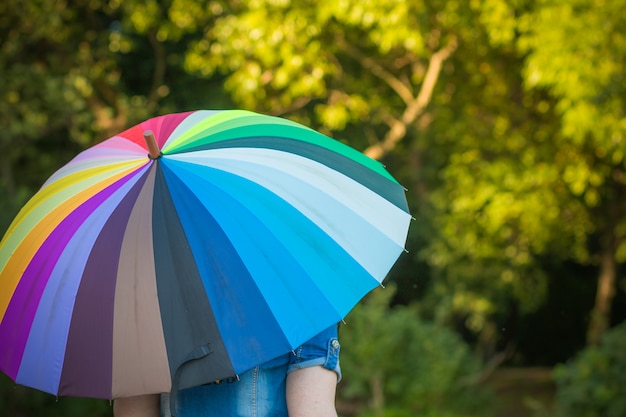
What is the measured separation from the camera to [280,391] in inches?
70.2

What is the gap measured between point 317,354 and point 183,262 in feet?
1.07

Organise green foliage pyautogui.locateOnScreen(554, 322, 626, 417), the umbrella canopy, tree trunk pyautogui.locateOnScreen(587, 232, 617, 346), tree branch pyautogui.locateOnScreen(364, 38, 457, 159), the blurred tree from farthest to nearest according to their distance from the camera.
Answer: tree trunk pyautogui.locateOnScreen(587, 232, 617, 346), tree branch pyautogui.locateOnScreen(364, 38, 457, 159), the blurred tree, green foliage pyautogui.locateOnScreen(554, 322, 626, 417), the umbrella canopy

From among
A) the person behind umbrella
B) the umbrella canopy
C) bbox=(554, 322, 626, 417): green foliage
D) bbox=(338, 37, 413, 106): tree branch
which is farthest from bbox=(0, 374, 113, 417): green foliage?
bbox=(338, 37, 413, 106): tree branch

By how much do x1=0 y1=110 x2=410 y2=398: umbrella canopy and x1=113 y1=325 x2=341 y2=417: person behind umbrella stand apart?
7 cm

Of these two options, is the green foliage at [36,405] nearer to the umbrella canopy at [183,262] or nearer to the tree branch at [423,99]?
the umbrella canopy at [183,262]

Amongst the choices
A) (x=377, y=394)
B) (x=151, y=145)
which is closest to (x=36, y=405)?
(x=377, y=394)

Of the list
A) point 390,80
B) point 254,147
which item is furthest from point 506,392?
point 254,147

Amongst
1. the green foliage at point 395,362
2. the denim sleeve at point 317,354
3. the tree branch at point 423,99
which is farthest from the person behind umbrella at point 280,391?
the tree branch at point 423,99

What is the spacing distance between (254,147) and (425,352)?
5438 millimetres

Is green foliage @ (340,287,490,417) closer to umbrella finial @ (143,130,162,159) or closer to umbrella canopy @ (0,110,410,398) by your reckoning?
umbrella canopy @ (0,110,410,398)

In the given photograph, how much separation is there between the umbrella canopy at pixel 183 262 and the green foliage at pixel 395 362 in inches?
196

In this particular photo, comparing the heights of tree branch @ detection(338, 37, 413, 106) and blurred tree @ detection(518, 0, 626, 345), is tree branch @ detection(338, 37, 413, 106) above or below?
above

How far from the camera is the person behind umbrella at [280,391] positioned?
1723 mm

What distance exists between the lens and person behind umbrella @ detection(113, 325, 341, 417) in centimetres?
172
